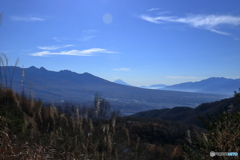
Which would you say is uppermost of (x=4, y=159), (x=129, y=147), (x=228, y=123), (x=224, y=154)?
(x=228, y=123)

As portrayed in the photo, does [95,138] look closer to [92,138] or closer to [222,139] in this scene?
[92,138]

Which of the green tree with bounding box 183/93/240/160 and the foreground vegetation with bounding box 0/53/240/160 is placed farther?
the foreground vegetation with bounding box 0/53/240/160

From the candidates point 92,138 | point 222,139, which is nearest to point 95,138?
point 92,138

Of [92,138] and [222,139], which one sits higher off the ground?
[222,139]

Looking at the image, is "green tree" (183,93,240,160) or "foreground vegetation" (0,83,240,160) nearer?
"green tree" (183,93,240,160)

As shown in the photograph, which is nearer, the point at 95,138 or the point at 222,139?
the point at 222,139

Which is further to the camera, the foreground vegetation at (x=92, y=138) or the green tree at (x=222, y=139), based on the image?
the foreground vegetation at (x=92, y=138)

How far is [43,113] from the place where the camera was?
319 inches

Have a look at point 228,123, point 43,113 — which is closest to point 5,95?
point 43,113

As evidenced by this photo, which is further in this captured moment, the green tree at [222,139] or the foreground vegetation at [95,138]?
the foreground vegetation at [95,138]

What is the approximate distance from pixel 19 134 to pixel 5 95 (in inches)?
138

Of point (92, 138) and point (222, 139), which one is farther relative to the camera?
point (92, 138)

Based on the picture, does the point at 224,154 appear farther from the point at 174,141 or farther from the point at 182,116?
the point at 182,116

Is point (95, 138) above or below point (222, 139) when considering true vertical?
below
